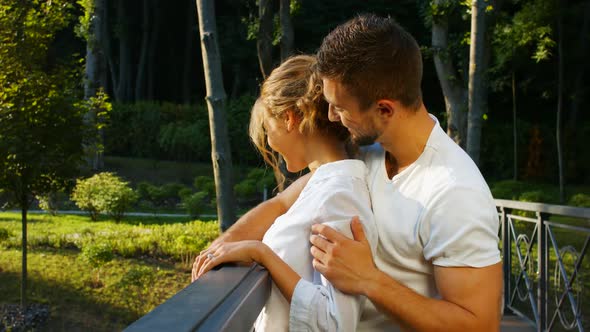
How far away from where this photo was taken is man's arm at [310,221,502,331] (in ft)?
5.58

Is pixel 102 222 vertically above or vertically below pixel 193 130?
below

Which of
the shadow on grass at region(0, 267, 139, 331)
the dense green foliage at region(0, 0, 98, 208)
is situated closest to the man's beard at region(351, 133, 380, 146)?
the shadow on grass at region(0, 267, 139, 331)

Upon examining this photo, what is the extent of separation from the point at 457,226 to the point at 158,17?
34641 mm

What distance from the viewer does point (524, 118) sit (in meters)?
29.4

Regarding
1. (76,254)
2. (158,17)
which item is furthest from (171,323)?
(158,17)

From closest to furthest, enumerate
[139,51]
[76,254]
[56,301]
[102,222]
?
[56,301], [76,254], [102,222], [139,51]

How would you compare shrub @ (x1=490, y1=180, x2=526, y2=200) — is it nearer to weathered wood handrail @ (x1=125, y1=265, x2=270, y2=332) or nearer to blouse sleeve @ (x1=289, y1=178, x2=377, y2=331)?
blouse sleeve @ (x1=289, y1=178, x2=377, y2=331)

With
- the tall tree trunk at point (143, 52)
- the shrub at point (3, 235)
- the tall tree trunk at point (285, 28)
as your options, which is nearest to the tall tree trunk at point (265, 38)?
the tall tree trunk at point (285, 28)

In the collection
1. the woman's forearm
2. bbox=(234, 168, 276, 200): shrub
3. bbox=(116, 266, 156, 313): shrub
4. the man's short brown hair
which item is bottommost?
bbox=(116, 266, 156, 313): shrub

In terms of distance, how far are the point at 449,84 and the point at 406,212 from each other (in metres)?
8.91

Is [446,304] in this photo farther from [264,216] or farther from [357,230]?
[264,216]

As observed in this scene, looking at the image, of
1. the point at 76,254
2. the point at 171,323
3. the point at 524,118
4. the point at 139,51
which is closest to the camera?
the point at 171,323

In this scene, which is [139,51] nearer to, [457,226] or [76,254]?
[76,254]

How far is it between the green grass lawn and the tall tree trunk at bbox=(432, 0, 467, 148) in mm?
3929
